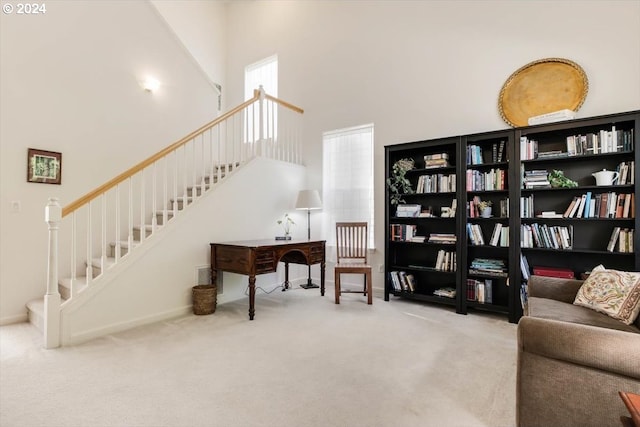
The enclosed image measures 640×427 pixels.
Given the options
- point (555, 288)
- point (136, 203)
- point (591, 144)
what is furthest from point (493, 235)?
point (136, 203)

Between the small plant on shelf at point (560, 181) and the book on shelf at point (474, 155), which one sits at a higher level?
the book on shelf at point (474, 155)

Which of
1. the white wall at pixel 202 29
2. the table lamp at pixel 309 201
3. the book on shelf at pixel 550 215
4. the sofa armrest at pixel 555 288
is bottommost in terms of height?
the sofa armrest at pixel 555 288

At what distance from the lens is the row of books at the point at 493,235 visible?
3404mm

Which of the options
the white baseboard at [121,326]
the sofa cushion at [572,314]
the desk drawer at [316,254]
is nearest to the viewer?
the sofa cushion at [572,314]

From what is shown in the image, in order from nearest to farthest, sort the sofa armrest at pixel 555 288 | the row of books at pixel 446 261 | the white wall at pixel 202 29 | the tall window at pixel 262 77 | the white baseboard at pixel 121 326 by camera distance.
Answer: the sofa armrest at pixel 555 288 → the white baseboard at pixel 121 326 → the row of books at pixel 446 261 → the white wall at pixel 202 29 → the tall window at pixel 262 77

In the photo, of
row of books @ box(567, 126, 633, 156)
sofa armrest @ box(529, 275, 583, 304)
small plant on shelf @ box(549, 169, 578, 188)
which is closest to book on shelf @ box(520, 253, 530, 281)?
sofa armrest @ box(529, 275, 583, 304)

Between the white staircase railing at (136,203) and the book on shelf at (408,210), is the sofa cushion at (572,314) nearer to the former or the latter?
the book on shelf at (408,210)

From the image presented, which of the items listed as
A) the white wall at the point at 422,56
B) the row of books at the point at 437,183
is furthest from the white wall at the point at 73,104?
the row of books at the point at 437,183

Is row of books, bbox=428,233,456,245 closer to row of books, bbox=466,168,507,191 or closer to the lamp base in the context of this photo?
row of books, bbox=466,168,507,191

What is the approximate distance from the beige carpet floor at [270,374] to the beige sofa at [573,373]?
10.7 inches

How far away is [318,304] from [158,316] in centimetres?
177

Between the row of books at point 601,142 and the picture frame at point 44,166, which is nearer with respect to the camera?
the row of books at point 601,142

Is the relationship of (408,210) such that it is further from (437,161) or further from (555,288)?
(555,288)

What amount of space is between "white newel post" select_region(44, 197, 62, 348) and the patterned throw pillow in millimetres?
4017
